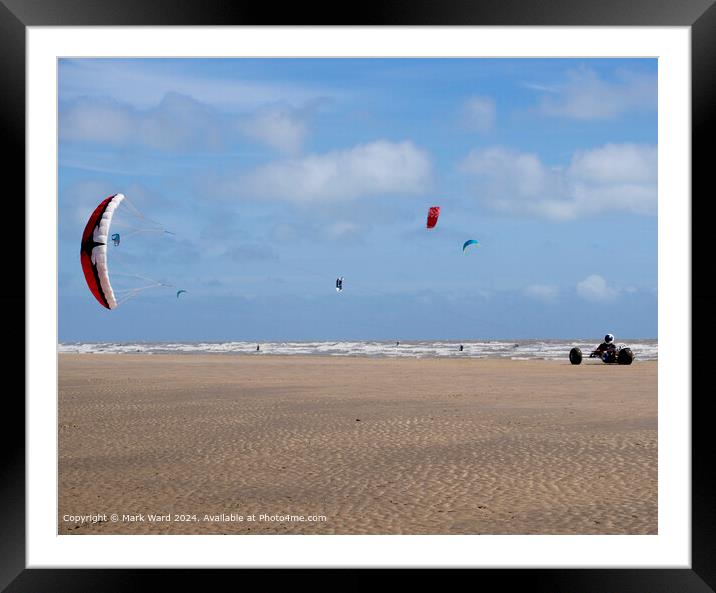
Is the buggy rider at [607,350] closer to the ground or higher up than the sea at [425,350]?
higher up

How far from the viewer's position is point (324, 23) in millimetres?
5297

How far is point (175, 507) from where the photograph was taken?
708cm

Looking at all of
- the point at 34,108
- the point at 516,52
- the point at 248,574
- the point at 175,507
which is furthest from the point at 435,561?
the point at 34,108

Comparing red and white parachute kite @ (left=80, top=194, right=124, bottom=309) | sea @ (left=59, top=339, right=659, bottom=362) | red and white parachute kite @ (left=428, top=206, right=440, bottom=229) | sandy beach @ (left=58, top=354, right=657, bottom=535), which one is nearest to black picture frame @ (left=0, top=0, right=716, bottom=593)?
sandy beach @ (left=58, top=354, right=657, bottom=535)

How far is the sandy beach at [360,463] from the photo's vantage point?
6648 millimetres

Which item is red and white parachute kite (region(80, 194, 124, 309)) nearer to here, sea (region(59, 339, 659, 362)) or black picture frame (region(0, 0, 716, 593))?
black picture frame (region(0, 0, 716, 593))

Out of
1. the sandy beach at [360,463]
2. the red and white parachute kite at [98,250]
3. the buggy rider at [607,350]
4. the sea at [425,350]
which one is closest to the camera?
the sandy beach at [360,463]

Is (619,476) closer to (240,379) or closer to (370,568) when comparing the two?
(370,568)

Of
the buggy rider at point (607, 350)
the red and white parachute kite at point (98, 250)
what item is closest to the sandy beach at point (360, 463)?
the red and white parachute kite at point (98, 250)

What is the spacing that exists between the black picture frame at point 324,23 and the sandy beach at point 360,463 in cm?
117

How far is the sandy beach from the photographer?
262 inches

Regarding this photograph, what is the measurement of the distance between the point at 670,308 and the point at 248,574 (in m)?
3.70

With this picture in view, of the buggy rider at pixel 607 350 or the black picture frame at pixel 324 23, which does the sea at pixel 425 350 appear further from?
the black picture frame at pixel 324 23

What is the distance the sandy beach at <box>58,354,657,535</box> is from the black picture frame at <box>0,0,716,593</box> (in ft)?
3.85
